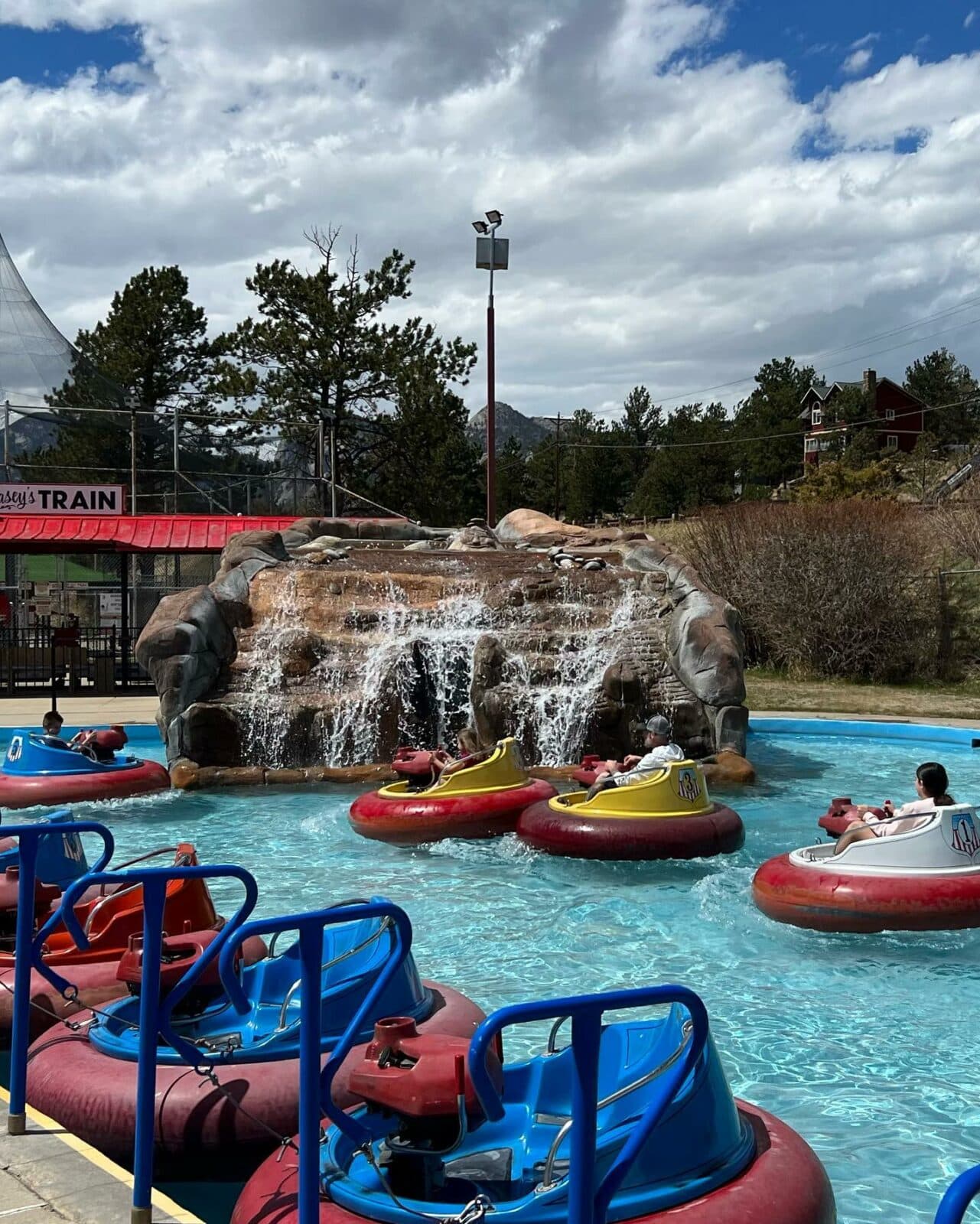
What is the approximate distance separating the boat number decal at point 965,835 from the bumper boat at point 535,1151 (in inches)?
156

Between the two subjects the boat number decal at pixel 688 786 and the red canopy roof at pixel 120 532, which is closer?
the boat number decal at pixel 688 786

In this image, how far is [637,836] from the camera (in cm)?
891

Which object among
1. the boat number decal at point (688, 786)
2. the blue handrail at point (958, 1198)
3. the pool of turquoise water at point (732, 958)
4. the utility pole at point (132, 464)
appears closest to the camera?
the blue handrail at point (958, 1198)

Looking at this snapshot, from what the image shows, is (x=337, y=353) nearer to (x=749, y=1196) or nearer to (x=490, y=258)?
(x=490, y=258)

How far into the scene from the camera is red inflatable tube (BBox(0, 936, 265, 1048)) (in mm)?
5141

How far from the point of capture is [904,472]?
41.8 m

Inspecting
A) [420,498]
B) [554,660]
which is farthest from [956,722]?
[420,498]

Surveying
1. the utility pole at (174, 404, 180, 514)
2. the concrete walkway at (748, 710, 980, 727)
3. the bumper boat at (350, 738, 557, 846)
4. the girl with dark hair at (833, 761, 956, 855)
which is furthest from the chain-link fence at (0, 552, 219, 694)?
the girl with dark hair at (833, 761, 956, 855)

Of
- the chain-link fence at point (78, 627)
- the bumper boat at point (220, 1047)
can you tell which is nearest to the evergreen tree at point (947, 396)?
the chain-link fence at point (78, 627)

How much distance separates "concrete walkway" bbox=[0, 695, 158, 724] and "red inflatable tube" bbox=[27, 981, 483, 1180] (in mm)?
12486

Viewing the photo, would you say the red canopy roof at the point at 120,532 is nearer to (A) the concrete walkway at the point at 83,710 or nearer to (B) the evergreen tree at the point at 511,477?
(A) the concrete walkway at the point at 83,710

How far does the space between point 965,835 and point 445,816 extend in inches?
160

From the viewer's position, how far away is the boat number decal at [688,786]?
9.36 metres

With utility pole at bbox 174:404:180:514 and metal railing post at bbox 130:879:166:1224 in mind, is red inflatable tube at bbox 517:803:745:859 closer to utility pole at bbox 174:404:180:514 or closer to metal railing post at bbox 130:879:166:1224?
metal railing post at bbox 130:879:166:1224
